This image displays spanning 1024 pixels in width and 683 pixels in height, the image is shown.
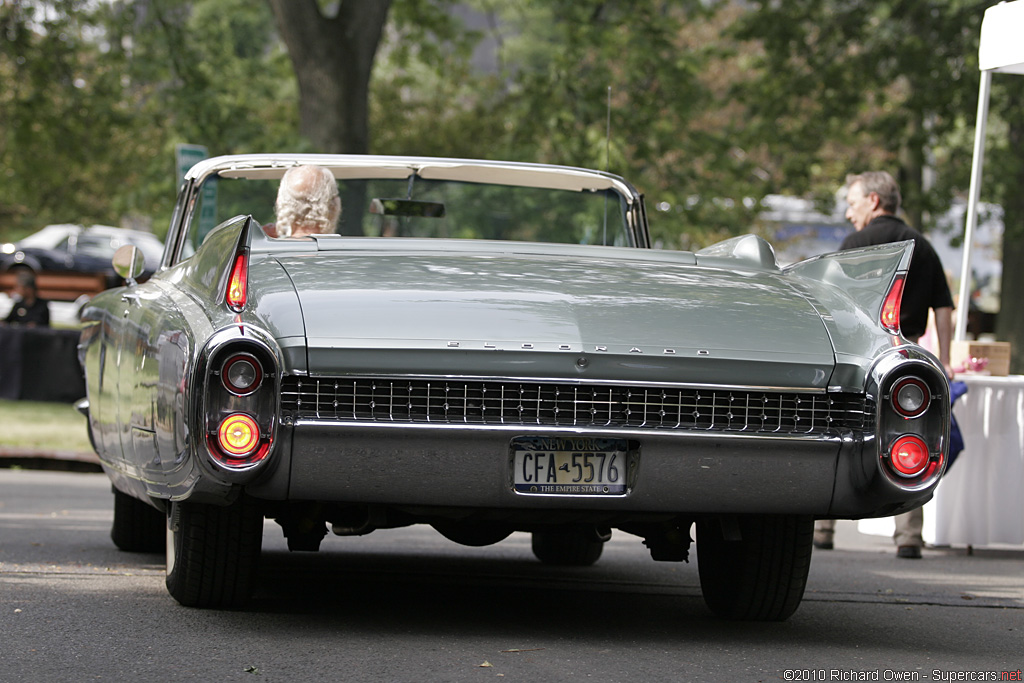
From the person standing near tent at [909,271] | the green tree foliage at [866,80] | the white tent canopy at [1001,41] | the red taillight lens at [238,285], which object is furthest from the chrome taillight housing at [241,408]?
the green tree foliage at [866,80]

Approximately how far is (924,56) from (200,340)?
1766 centimetres

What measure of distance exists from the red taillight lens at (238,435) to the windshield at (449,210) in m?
2.04

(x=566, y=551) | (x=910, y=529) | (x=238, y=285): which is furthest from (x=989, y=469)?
(x=238, y=285)

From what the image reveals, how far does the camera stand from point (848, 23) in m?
21.2

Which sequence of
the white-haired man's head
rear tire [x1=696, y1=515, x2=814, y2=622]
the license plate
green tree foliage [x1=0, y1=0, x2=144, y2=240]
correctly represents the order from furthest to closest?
1. green tree foliage [x1=0, y1=0, x2=144, y2=240]
2. the white-haired man's head
3. rear tire [x1=696, y1=515, x2=814, y2=622]
4. the license plate

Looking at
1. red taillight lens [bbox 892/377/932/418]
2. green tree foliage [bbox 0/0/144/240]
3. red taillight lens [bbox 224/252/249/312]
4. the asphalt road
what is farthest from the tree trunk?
red taillight lens [bbox 892/377/932/418]

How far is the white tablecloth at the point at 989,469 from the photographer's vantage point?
8.73m

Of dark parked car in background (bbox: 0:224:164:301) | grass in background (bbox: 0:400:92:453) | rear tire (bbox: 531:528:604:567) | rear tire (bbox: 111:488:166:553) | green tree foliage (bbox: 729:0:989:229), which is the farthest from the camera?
dark parked car in background (bbox: 0:224:164:301)

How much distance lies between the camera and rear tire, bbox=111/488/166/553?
22.9 feet

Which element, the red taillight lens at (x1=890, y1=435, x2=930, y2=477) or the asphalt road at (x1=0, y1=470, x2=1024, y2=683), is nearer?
the asphalt road at (x1=0, y1=470, x2=1024, y2=683)

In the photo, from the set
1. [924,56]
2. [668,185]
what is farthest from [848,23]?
[668,185]

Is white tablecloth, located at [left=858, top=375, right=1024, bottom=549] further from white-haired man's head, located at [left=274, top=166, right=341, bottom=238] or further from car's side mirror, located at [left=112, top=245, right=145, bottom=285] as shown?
car's side mirror, located at [left=112, top=245, right=145, bottom=285]

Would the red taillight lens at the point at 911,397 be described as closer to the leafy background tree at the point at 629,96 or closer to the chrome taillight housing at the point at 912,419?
the chrome taillight housing at the point at 912,419

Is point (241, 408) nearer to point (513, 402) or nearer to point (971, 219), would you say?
point (513, 402)
